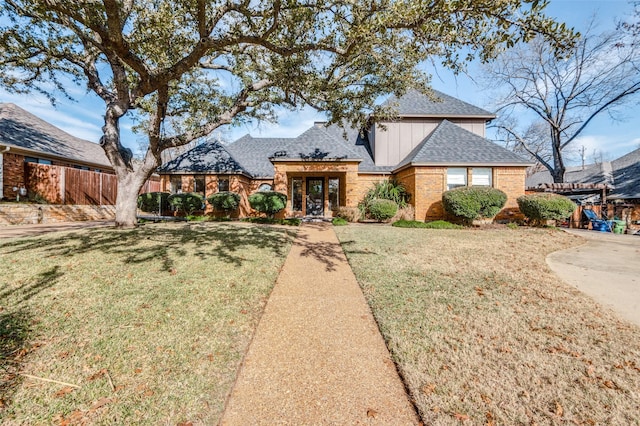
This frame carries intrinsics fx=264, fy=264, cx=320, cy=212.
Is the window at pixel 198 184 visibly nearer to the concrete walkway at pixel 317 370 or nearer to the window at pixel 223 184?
the window at pixel 223 184

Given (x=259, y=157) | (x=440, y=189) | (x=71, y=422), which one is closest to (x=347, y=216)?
(x=440, y=189)

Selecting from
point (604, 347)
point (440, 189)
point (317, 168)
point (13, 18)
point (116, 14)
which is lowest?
point (604, 347)

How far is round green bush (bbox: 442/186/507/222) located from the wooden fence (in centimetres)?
2107

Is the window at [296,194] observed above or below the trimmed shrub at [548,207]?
above

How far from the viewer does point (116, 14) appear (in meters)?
4.91

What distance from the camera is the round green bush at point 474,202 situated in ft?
40.4

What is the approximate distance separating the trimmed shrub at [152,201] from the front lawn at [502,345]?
14.8 m

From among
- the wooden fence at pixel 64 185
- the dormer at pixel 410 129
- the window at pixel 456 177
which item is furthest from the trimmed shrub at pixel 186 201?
the window at pixel 456 177

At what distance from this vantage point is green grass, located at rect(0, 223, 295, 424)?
2.15m

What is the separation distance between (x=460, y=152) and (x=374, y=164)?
5263 mm

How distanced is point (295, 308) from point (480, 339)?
2.51 meters

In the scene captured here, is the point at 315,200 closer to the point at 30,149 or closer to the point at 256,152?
the point at 256,152

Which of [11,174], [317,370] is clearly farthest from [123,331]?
[11,174]

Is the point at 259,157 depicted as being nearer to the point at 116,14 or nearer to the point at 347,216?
the point at 347,216
